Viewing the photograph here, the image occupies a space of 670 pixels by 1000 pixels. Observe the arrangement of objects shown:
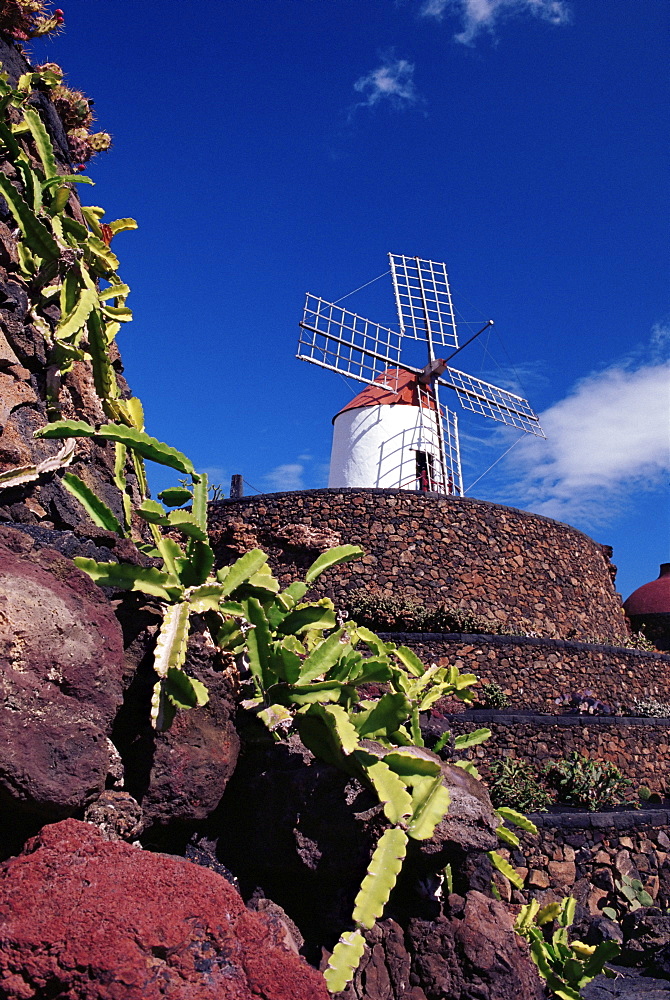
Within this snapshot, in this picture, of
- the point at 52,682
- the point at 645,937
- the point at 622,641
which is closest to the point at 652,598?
the point at 622,641

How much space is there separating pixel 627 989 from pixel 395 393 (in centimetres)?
1466

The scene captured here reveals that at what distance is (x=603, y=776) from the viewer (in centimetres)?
879

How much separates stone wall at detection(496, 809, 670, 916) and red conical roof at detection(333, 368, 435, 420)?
474 inches

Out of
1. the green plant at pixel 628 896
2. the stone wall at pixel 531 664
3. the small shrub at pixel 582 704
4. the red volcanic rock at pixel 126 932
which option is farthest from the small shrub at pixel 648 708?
the red volcanic rock at pixel 126 932

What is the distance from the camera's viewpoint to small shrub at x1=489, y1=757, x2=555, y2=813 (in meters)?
7.93

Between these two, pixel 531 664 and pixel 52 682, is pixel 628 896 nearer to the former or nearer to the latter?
pixel 531 664

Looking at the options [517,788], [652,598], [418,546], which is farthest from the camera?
[652,598]

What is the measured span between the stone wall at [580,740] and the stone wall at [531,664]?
0.99m

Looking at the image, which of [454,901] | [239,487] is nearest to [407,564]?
[239,487]

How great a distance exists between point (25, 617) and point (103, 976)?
3.72 ft

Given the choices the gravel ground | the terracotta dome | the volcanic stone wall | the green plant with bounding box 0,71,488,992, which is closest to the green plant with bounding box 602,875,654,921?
the gravel ground

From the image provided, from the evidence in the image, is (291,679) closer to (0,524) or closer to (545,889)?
(0,524)

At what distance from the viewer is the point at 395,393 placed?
18.1m

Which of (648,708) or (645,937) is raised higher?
(648,708)
